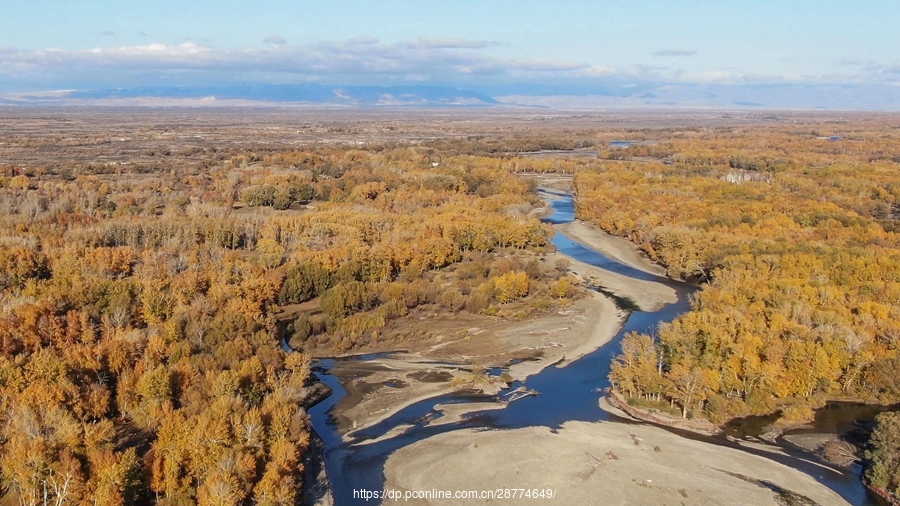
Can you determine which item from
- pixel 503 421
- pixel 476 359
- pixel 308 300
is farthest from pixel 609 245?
pixel 503 421

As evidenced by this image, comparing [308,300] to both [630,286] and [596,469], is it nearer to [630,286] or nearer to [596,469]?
[630,286]

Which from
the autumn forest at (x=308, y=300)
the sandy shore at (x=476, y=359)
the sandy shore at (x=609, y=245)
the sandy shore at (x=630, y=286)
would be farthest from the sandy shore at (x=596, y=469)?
the sandy shore at (x=609, y=245)

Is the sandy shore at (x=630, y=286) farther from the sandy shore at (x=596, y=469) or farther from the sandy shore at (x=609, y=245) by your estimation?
the sandy shore at (x=596, y=469)

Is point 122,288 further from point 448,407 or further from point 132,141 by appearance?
point 132,141

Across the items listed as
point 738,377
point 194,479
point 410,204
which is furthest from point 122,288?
point 410,204

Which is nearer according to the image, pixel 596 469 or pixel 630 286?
pixel 596 469

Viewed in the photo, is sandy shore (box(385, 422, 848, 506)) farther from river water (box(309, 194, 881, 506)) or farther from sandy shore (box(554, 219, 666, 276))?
sandy shore (box(554, 219, 666, 276))

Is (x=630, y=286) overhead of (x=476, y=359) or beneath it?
overhead
